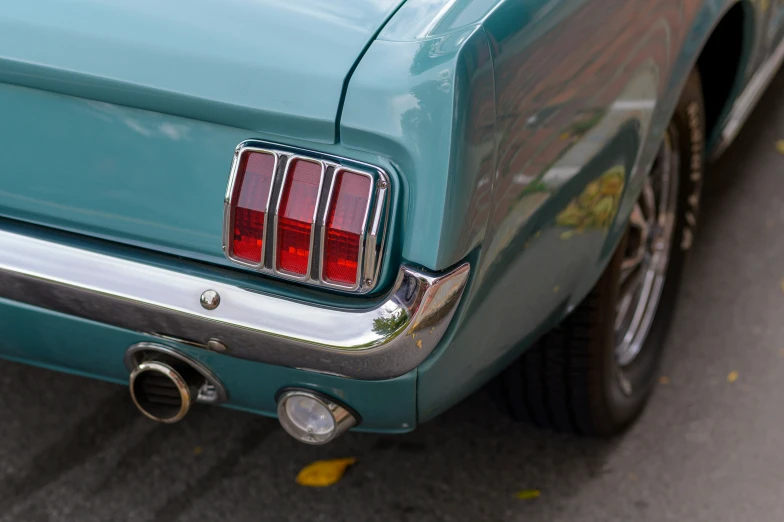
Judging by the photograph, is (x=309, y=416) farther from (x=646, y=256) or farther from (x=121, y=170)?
(x=646, y=256)

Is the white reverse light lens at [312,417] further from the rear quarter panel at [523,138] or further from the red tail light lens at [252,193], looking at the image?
the red tail light lens at [252,193]

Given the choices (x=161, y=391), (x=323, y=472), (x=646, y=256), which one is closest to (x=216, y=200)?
(x=161, y=391)

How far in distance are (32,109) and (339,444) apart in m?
1.23

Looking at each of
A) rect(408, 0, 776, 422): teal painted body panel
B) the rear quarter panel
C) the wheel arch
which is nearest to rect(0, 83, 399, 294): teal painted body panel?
the rear quarter panel

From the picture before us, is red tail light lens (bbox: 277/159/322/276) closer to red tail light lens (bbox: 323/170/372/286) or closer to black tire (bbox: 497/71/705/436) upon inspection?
red tail light lens (bbox: 323/170/372/286)

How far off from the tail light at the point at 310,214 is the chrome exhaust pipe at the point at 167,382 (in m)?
0.31

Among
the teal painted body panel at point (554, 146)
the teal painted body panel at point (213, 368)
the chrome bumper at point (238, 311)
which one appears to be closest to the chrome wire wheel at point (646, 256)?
the teal painted body panel at point (554, 146)

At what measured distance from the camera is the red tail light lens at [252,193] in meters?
1.33

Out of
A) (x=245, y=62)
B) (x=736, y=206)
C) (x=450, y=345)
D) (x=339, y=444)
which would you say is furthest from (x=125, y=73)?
(x=736, y=206)

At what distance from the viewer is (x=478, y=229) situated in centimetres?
136

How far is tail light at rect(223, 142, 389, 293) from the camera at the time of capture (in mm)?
1306

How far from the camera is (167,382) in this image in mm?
1620

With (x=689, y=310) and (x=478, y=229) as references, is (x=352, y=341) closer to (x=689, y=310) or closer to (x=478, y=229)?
(x=478, y=229)

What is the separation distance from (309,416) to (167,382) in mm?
261
